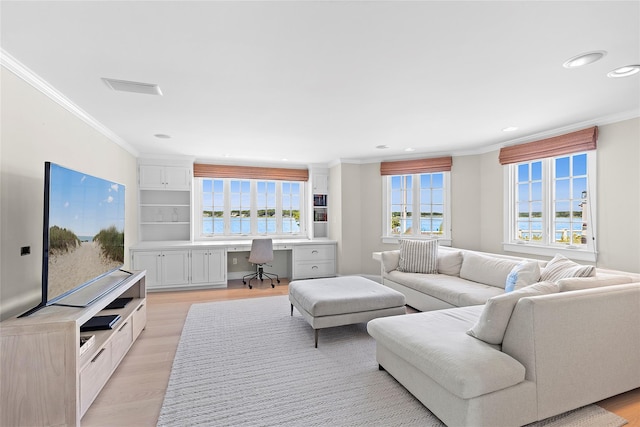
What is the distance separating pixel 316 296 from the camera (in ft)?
9.56

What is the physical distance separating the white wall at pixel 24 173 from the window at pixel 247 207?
3001 millimetres

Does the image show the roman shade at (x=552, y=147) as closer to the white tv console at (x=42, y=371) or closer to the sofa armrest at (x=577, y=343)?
the sofa armrest at (x=577, y=343)

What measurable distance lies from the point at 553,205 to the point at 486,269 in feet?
4.57

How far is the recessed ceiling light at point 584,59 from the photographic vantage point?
191cm

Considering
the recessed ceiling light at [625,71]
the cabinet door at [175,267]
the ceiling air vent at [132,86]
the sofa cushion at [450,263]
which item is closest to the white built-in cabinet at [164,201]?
the cabinet door at [175,267]

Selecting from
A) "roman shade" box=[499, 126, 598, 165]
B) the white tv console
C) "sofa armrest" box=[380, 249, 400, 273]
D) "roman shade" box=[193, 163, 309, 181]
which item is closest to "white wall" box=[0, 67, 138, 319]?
the white tv console

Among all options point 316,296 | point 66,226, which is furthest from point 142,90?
point 316,296

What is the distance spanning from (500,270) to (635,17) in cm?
246

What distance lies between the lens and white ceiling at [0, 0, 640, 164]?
1.52 m

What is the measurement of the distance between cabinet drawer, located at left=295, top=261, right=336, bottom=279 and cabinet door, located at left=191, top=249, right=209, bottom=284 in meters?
1.60

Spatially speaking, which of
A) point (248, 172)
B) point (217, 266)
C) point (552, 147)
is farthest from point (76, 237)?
point (552, 147)

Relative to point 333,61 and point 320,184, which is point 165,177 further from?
point 333,61

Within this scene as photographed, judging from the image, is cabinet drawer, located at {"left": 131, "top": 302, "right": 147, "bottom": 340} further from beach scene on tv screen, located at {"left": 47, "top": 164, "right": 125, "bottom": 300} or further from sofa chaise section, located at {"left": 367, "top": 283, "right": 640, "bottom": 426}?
sofa chaise section, located at {"left": 367, "top": 283, "right": 640, "bottom": 426}

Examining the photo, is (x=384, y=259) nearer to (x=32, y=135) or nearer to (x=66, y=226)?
(x=66, y=226)
